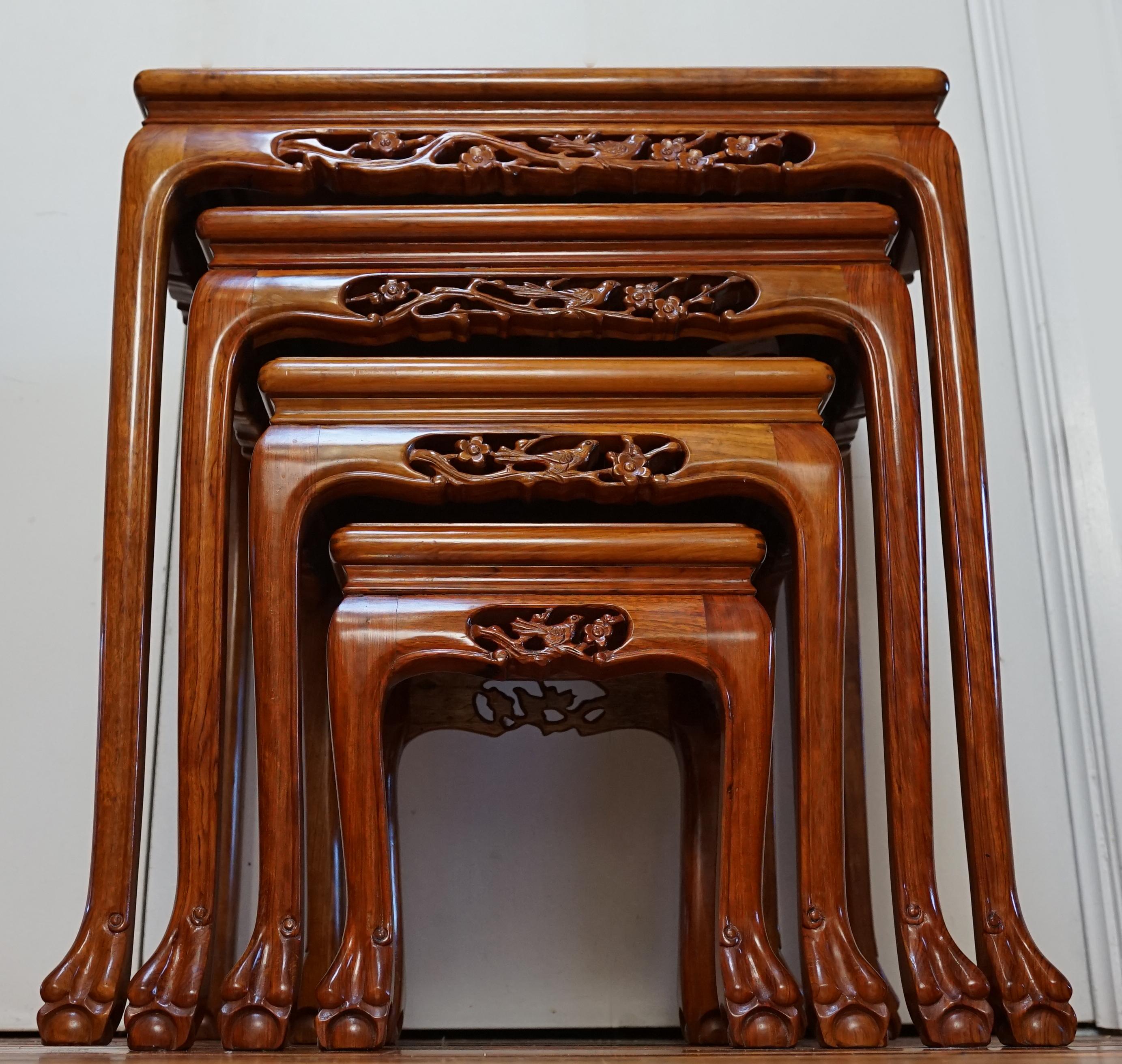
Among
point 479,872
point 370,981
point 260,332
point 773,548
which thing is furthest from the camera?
point 479,872

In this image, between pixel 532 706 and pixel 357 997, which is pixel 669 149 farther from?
pixel 357 997

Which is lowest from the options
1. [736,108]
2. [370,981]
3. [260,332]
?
[370,981]

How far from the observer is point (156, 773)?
1110 mm

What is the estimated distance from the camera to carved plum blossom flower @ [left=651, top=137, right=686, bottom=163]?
80 cm

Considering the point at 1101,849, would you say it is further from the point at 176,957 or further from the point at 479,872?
the point at 176,957

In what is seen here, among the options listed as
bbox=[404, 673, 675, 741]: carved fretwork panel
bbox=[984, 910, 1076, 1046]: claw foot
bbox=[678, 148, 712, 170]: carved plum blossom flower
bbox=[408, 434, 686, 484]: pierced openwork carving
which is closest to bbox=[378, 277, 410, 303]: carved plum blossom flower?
bbox=[408, 434, 686, 484]: pierced openwork carving

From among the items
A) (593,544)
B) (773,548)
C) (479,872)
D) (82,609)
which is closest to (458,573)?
(593,544)

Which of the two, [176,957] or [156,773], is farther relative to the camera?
[156,773]

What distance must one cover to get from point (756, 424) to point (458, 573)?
0.75 feet

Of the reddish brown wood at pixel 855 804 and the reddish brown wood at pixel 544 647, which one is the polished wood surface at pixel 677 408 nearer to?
the reddish brown wood at pixel 544 647

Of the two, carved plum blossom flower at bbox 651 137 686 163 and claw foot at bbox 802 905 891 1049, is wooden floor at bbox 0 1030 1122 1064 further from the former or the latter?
carved plum blossom flower at bbox 651 137 686 163

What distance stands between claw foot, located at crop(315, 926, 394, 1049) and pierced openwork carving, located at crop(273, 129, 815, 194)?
1.71ft

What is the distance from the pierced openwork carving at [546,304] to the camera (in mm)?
787

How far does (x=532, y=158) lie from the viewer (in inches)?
31.4
